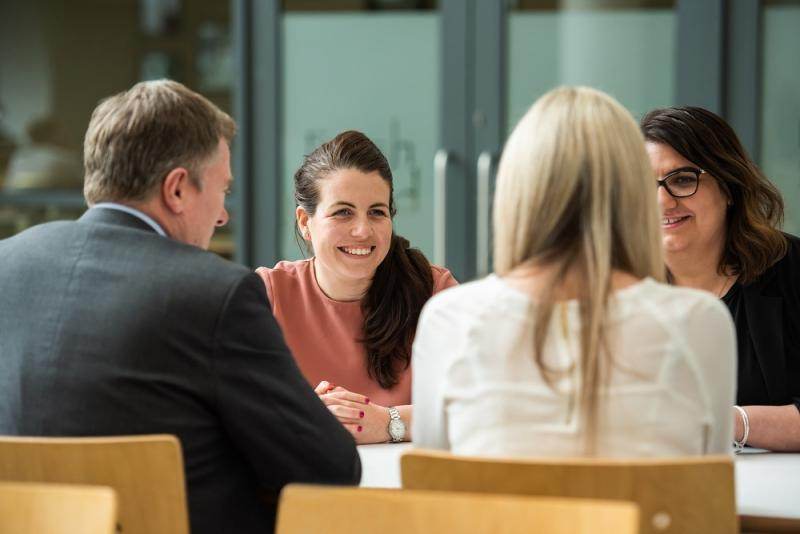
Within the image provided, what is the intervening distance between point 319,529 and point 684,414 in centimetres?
57

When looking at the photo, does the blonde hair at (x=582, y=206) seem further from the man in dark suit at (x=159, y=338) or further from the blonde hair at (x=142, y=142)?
the blonde hair at (x=142, y=142)

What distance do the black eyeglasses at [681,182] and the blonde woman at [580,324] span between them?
0.89 meters

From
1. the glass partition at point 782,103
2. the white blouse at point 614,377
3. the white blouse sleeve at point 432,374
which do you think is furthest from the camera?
the glass partition at point 782,103

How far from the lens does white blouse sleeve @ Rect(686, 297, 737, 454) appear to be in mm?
1649

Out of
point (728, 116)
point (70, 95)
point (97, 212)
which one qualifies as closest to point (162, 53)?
point (70, 95)

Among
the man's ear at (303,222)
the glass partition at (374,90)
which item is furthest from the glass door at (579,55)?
the man's ear at (303,222)

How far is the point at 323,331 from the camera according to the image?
2807mm

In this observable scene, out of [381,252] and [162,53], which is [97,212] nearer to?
[381,252]

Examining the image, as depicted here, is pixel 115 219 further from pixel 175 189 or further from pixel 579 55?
pixel 579 55

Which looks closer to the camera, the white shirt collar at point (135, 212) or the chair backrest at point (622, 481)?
the chair backrest at point (622, 481)

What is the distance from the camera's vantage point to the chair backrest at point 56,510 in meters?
1.49

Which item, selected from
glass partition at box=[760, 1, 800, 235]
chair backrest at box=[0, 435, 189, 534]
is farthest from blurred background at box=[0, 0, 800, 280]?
chair backrest at box=[0, 435, 189, 534]

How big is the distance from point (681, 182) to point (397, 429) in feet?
2.89

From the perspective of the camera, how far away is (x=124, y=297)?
69.6 inches
